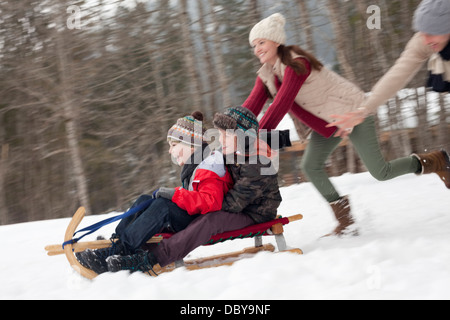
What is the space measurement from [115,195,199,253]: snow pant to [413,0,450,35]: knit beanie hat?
1.70 metres

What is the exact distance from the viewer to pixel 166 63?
31.3ft

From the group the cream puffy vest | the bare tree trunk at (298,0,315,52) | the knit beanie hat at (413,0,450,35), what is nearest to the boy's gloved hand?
the cream puffy vest

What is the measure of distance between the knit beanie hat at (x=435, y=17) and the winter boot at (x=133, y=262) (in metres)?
1.97

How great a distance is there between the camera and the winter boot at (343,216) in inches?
124

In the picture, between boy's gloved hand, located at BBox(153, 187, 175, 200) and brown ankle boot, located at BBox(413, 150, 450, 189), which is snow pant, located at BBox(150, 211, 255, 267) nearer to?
boy's gloved hand, located at BBox(153, 187, 175, 200)

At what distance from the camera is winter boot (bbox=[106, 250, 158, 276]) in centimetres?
247

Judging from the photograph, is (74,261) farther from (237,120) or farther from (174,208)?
(237,120)

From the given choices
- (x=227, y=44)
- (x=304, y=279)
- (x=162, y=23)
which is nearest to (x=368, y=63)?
Result: (x=227, y=44)

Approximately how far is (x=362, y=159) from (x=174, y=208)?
4.35ft

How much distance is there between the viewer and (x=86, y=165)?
13.0m

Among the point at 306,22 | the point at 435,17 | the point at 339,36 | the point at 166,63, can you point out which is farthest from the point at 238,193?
the point at 166,63

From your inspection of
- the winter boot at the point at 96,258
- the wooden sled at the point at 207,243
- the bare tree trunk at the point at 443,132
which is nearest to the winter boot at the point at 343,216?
the wooden sled at the point at 207,243
